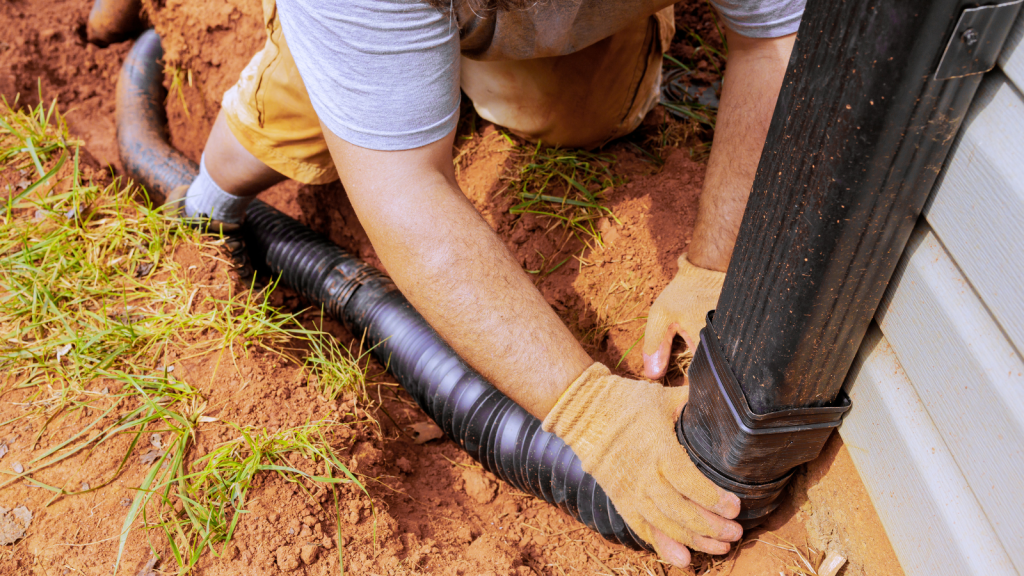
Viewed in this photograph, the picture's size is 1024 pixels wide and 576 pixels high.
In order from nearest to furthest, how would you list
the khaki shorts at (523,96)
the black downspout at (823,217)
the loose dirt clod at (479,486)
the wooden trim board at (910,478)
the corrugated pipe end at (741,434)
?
Result: the black downspout at (823,217) < the wooden trim board at (910,478) < the corrugated pipe end at (741,434) < the loose dirt clod at (479,486) < the khaki shorts at (523,96)

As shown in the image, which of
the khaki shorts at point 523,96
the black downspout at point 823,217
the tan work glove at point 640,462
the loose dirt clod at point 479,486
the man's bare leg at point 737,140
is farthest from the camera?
the khaki shorts at point 523,96

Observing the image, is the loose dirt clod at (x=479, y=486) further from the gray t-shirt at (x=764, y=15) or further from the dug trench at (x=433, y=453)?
the gray t-shirt at (x=764, y=15)

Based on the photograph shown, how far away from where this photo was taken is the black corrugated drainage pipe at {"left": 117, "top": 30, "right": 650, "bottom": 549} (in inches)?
63.5

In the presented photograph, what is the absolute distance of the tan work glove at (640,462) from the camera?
54.2 inches

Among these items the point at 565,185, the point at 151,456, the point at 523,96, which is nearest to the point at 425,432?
the point at 151,456

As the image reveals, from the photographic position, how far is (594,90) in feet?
7.46

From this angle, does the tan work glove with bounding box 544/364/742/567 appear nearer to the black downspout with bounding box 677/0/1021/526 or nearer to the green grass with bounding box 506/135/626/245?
the black downspout with bounding box 677/0/1021/526

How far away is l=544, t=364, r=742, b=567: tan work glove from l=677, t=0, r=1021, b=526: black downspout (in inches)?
2.5

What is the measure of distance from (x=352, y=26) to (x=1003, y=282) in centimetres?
119

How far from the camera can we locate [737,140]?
5.82ft

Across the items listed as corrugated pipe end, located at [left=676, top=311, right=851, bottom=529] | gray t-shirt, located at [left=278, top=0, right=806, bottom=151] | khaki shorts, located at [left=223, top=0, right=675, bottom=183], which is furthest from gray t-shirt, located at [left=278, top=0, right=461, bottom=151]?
corrugated pipe end, located at [left=676, top=311, right=851, bottom=529]

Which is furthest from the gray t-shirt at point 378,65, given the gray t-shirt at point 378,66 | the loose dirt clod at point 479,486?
the loose dirt clod at point 479,486

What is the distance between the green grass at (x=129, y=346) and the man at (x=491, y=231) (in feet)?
1.95

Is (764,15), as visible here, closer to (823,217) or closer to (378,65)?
(823,217)
